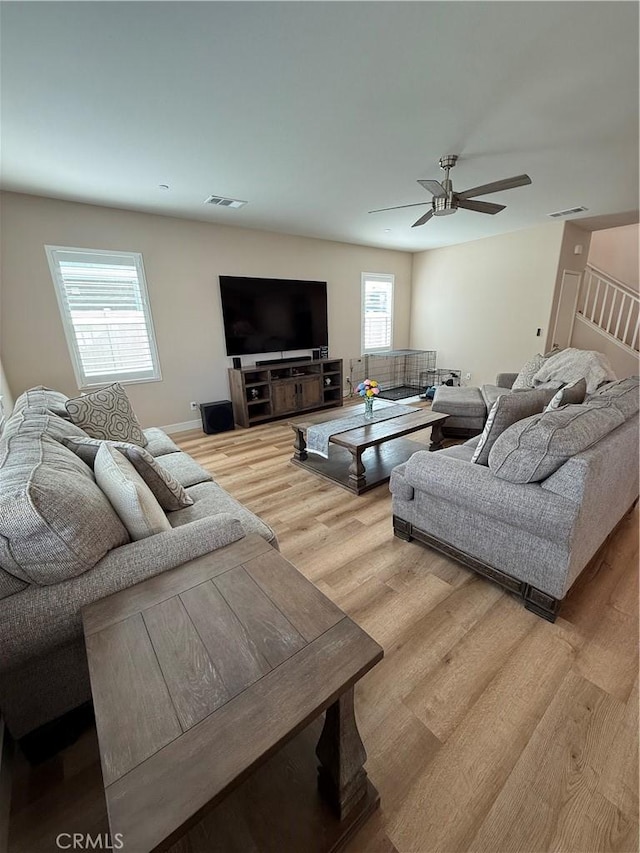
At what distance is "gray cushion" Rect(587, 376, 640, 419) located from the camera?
1.75m

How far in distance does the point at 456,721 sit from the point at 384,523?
47.2 inches

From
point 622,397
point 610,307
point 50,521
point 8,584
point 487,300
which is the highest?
point 487,300

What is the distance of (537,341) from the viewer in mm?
5082

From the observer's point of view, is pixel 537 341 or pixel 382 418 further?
pixel 537 341

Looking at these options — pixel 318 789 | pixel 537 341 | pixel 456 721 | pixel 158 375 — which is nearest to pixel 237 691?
pixel 318 789

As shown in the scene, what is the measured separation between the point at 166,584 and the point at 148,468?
2.27 ft

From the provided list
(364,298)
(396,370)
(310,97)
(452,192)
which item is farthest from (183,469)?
(396,370)

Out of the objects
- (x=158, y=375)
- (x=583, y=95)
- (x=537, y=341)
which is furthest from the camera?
(x=537, y=341)

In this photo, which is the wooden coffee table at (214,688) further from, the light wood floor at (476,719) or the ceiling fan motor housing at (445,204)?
the ceiling fan motor housing at (445,204)

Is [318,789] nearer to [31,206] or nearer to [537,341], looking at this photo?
[31,206]

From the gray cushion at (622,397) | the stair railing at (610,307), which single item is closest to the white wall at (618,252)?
the stair railing at (610,307)

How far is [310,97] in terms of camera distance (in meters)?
1.90

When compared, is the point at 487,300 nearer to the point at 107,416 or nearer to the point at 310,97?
the point at 310,97

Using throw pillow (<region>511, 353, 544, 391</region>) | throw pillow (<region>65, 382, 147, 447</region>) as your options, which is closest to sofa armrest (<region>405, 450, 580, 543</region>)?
throw pillow (<region>65, 382, 147, 447</region>)
